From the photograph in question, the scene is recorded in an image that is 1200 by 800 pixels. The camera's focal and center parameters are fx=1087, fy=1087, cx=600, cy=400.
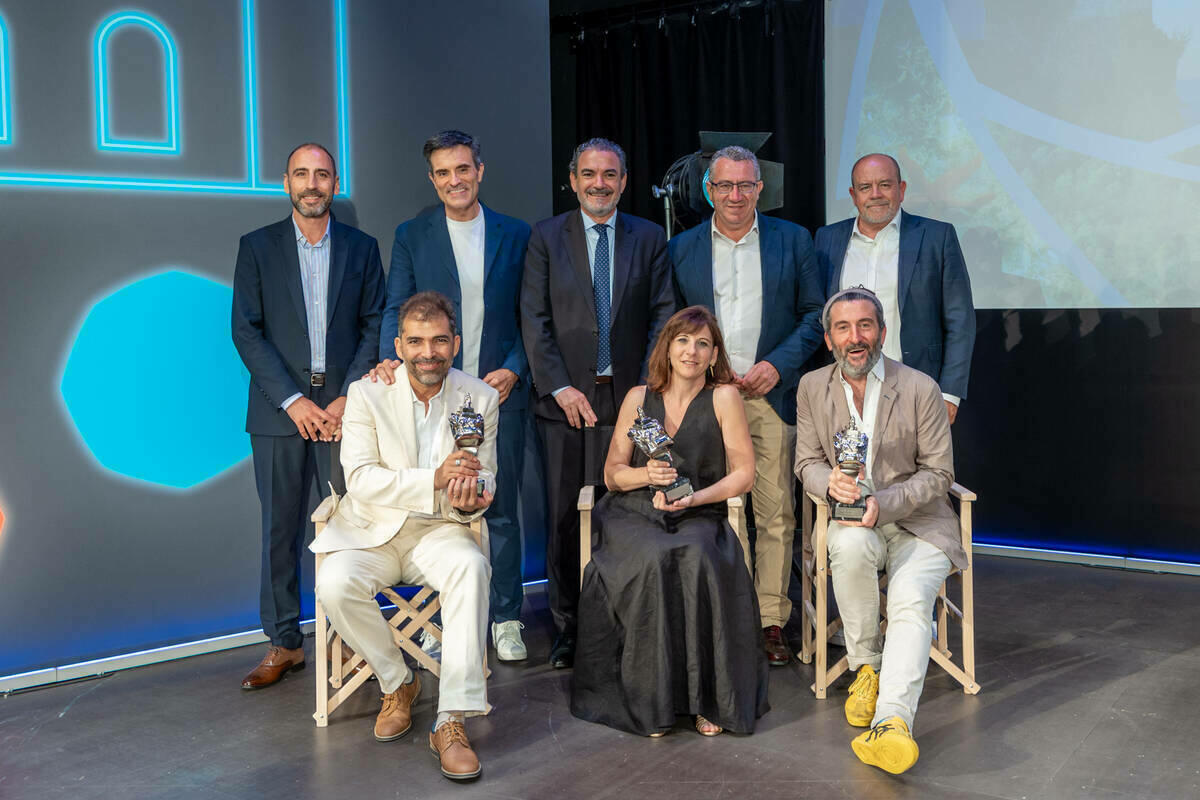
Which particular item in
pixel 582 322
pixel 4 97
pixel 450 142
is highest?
pixel 4 97

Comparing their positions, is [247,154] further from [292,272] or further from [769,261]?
[769,261]

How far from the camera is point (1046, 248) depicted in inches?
229

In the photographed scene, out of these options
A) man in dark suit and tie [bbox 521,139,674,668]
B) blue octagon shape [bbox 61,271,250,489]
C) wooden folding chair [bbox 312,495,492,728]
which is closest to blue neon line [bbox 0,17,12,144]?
blue octagon shape [bbox 61,271,250,489]

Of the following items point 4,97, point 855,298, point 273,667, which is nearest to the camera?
point 855,298

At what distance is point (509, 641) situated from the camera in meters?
4.27

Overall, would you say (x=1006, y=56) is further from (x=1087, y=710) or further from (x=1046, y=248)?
(x=1087, y=710)

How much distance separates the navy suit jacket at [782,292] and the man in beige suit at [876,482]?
0.35 meters

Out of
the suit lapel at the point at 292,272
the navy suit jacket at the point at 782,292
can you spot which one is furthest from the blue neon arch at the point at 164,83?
the navy suit jacket at the point at 782,292

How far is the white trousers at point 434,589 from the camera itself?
10.9 ft

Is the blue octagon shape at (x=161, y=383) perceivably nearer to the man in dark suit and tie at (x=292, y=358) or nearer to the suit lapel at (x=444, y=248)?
the man in dark suit and tie at (x=292, y=358)

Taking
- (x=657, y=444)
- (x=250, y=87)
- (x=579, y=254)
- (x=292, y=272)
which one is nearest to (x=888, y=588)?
(x=657, y=444)

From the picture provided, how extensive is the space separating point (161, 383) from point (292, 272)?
726mm

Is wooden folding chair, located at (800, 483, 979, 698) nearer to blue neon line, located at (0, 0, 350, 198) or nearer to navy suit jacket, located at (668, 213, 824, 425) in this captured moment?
navy suit jacket, located at (668, 213, 824, 425)

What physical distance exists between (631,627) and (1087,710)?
5.17 feet
